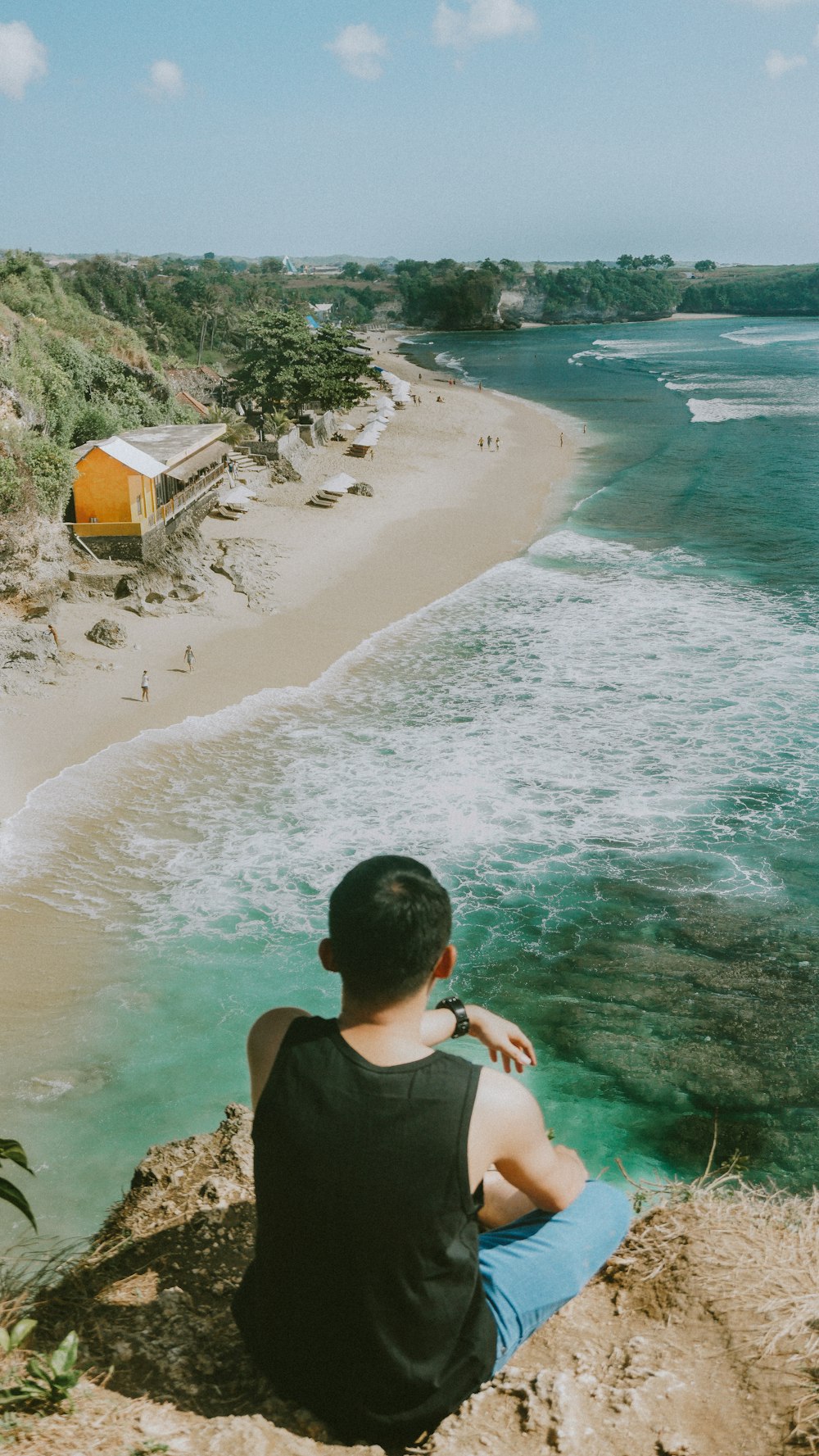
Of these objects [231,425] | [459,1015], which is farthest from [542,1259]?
[231,425]

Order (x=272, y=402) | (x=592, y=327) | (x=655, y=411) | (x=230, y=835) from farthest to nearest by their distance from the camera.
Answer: (x=592, y=327)
(x=655, y=411)
(x=272, y=402)
(x=230, y=835)

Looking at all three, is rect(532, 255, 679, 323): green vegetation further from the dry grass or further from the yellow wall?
the dry grass

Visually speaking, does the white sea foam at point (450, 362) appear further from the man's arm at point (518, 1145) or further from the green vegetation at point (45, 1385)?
the green vegetation at point (45, 1385)

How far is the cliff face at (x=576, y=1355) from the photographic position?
2.72 metres

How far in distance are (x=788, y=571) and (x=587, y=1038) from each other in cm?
2212

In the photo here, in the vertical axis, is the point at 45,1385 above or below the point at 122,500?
below

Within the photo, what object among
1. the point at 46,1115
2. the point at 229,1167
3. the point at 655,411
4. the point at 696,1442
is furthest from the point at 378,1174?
the point at 655,411

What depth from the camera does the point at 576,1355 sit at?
10.2 ft

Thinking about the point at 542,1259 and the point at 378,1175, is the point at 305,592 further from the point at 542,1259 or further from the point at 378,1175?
the point at 378,1175

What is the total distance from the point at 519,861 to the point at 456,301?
158226mm

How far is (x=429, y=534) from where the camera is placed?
33.3 metres

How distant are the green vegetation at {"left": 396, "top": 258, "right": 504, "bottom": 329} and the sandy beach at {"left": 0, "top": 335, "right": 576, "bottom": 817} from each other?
11781 centimetres

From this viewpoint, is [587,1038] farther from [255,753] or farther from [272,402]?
[272,402]

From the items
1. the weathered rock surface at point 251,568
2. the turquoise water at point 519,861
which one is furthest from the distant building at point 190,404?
the turquoise water at point 519,861
